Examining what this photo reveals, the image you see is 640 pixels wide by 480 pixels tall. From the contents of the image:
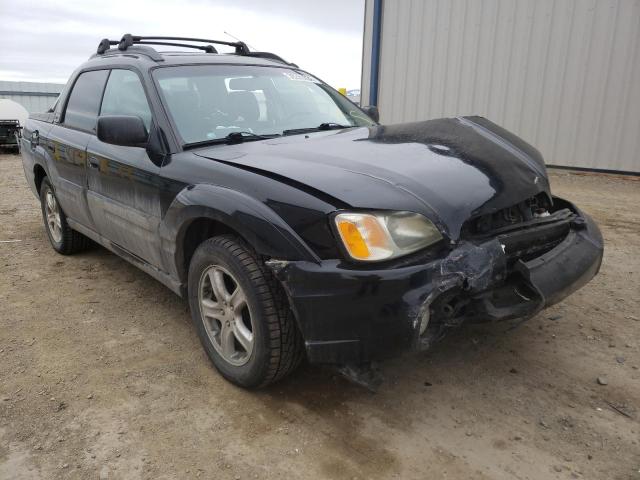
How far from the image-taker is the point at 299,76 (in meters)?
3.90

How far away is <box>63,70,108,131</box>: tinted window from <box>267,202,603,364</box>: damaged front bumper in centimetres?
242

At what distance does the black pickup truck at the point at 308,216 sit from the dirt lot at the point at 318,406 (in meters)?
0.30

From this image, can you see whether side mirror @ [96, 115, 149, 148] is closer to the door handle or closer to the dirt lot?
the dirt lot

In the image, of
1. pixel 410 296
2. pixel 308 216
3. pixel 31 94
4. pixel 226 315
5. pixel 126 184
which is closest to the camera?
pixel 410 296

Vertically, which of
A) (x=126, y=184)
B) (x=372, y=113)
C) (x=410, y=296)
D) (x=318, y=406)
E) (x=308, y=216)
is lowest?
(x=318, y=406)

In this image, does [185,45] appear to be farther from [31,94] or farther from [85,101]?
[31,94]

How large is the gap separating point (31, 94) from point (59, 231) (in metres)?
19.2

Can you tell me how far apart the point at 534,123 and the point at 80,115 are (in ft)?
25.0

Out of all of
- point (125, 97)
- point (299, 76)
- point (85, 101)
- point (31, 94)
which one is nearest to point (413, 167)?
point (299, 76)

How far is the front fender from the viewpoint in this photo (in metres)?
2.22

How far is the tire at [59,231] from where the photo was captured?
4.73 m

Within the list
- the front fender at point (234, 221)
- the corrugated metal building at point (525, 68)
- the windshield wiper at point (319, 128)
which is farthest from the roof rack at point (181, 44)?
the corrugated metal building at point (525, 68)

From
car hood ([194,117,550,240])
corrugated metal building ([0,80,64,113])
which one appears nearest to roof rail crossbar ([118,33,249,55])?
car hood ([194,117,550,240])

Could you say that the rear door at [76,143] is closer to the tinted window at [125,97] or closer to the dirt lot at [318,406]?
the tinted window at [125,97]
